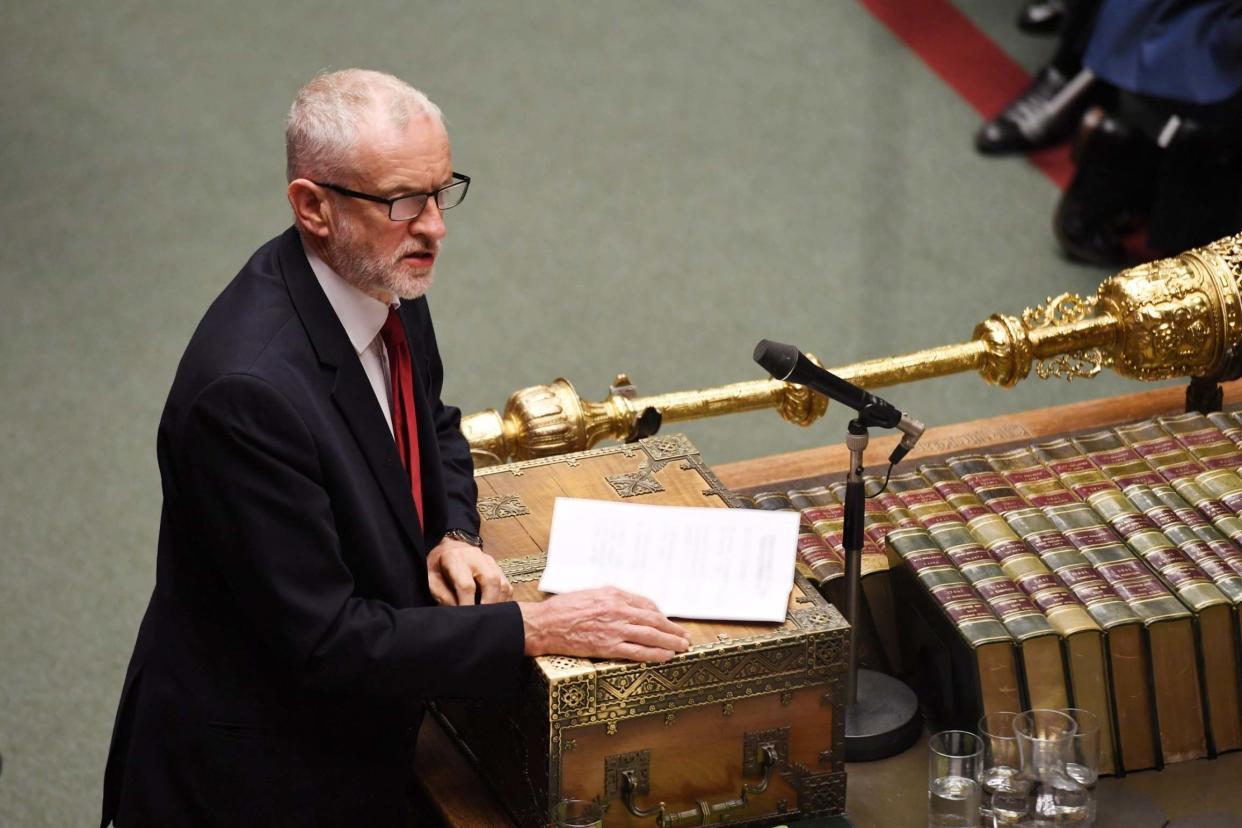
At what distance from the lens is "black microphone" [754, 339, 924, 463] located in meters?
2.32

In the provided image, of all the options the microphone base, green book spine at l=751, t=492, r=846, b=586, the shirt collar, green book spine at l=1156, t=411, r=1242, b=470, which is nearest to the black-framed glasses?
the shirt collar

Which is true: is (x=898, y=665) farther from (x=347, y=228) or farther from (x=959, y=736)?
(x=347, y=228)

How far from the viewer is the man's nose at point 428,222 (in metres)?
2.25

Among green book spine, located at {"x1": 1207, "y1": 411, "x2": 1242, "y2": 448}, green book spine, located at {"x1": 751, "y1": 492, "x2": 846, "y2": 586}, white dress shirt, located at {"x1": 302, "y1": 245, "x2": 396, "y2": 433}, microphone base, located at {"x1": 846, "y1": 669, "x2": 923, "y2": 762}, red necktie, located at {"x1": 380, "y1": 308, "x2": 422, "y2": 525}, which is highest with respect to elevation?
white dress shirt, located at {"x1": 302, "y1": 245, "x2": 396, "y2": 433}

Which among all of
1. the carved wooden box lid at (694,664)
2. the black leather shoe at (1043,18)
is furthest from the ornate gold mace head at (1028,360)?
the black leather shoe at (1043,18)

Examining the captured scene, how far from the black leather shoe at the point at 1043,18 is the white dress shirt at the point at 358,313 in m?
4.76

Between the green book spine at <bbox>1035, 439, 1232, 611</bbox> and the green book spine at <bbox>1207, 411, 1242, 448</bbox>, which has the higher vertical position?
the green book spine at <bbox>1207, 411, 1242, 448</bbox>

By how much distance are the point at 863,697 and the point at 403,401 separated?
0.84 m

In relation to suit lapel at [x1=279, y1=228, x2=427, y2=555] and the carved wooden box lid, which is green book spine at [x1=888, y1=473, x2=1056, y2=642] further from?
suit lapel at [x1=279, y1=228, x2=427, y2=555]

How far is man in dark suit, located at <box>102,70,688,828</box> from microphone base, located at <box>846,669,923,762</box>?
1.52 feet

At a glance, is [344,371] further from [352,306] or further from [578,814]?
[578,814]

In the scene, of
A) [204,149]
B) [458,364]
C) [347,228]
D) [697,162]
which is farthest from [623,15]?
[347,228]

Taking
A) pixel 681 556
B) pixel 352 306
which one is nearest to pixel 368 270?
pixel 352 306

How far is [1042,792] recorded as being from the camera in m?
2.42
